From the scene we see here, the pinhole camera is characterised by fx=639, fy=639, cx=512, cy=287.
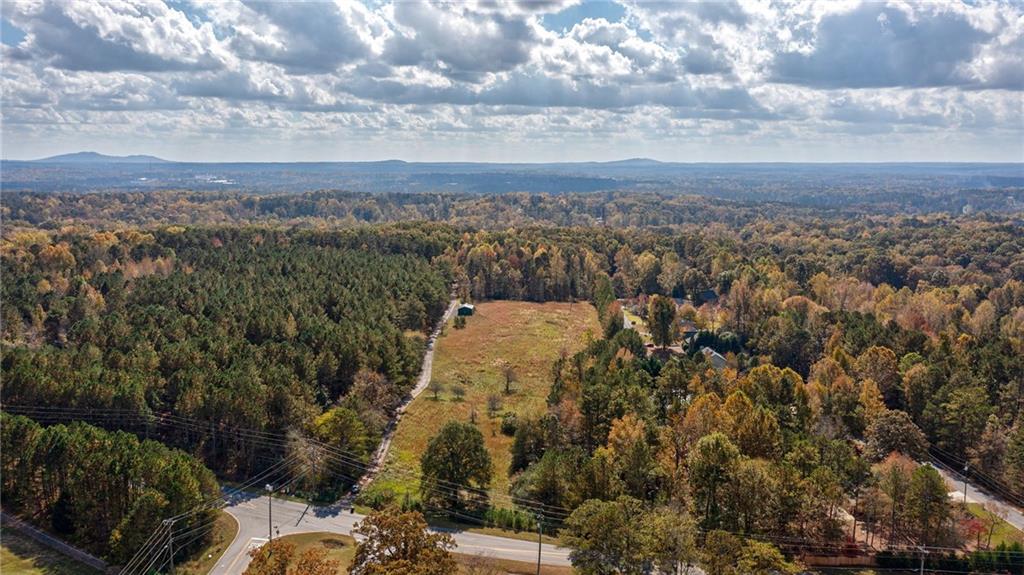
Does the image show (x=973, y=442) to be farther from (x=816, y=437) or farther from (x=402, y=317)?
(x=402, y=317)

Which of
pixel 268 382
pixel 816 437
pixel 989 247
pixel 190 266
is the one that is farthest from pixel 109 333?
pixel 989 247

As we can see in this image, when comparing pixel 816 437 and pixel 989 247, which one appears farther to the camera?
pixel 989 247

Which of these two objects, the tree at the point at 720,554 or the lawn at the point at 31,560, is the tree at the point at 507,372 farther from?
the lawn at the point at 31,560

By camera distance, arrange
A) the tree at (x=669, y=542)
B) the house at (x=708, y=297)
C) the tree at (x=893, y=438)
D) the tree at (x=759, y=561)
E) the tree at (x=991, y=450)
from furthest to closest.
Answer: the house at (x=708, y=297), the tree at (x=893, y=438), the tree at (x=991, y=450), the tree at (x=669, y=542), the tree at (x=759, y=561)

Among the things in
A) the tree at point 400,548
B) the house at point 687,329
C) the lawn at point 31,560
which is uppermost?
the tree at point 400,548

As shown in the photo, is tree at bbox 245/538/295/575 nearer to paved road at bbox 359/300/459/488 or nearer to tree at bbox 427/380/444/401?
paved road at bbox 359/300/459/488

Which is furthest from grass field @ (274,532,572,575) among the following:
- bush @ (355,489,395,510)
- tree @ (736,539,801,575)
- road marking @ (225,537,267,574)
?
tree @ (736,539,801,575)

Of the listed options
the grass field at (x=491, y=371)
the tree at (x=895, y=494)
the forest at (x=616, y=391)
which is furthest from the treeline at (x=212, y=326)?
the tree at (x=895, y=494)
